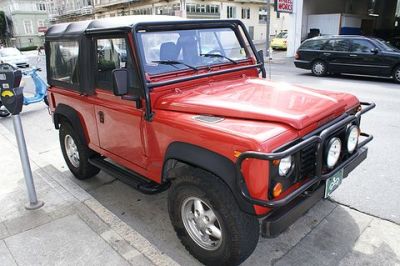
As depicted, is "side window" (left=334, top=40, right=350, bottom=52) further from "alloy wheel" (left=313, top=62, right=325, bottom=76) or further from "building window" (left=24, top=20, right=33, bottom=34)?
"building window" (left=24, top=20, right=33, bottom=34)

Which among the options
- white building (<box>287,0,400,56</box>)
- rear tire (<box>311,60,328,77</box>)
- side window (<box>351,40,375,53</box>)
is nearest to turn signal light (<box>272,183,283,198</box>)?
side window (<box>351,40,375,53</box>)

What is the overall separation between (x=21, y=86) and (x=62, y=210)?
56.5 inches

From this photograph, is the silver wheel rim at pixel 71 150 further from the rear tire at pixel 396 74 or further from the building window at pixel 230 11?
the building window at pixel 230 11

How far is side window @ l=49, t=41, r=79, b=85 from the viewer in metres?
4.20

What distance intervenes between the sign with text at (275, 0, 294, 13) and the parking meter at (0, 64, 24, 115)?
18872 millimetres

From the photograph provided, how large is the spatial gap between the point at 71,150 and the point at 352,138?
3572 millimetres

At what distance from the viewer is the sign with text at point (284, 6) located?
66.0 ft

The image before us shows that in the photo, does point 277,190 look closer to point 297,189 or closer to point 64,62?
point 297,189

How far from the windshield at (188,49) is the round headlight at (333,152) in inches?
60.1

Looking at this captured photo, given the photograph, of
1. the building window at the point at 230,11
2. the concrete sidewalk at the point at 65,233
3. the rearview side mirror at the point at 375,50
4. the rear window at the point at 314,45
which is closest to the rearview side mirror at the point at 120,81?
the concrete sidewalk at the point at 65,233

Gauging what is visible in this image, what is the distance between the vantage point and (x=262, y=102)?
2.93 meters

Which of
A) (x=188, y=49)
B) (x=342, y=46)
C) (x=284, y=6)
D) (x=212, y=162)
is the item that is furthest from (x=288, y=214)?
(x=284, y=6)

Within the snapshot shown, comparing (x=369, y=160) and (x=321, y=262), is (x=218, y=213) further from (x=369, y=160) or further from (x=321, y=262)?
(x=369, y=160)

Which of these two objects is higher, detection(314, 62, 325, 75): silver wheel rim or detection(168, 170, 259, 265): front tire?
detection(168, 170, 259, 265): front tire
